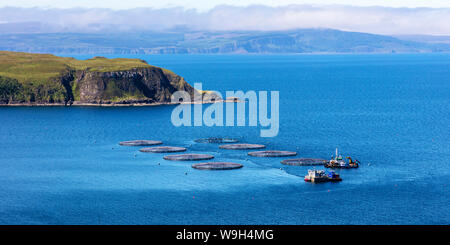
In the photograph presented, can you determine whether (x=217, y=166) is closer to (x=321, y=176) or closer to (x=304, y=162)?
(x=304, y=162)

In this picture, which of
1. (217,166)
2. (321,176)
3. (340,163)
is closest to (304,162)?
(340,163)

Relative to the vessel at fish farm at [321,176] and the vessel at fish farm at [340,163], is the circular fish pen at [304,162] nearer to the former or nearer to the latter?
the vessel at fish farm at [340,163]

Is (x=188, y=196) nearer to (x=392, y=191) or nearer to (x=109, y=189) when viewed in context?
(x=109, y=189)

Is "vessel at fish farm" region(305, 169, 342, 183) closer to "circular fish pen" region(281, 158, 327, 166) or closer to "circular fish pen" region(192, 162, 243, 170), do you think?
"circular fish pen" region(281, 158, 327, 166)

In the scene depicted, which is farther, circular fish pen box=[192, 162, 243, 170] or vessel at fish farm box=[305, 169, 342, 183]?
circular fish pen box=[192, 162, 243, 170]

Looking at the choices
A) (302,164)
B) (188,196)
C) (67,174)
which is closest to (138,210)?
(188,196)

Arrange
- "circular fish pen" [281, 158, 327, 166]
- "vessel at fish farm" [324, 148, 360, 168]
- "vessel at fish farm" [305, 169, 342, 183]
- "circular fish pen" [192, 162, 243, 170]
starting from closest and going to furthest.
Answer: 1. "vessel at fish farm" [305, 169, 342, 183]
2. "circular fish pen" [192, 162, 243, 170]
3. "vessel at fish farm" [324, 148, 360, 168]
4. "circular fish pen" [281, 158, 327, 166]

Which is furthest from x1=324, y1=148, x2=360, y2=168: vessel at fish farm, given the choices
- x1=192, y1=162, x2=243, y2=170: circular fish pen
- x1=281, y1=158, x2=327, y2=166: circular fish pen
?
x1=192, y1=162, x2=243, y2=170: circular fish pen

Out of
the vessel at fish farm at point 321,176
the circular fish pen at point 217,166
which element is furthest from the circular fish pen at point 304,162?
the vessel at fish farm at point 321,176
